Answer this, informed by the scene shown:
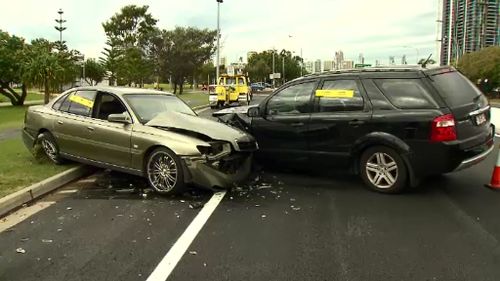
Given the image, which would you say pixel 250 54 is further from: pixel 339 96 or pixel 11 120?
pixel 339 96

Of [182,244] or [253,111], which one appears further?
[253,111]

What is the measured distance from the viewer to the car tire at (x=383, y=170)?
23.0 ft

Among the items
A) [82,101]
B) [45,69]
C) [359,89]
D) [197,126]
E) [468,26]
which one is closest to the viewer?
[197,126]

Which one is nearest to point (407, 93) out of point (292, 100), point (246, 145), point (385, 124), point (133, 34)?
point (385, 124)

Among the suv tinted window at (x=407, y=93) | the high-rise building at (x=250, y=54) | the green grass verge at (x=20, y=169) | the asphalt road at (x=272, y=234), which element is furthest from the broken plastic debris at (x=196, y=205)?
the high-rise building at (x=250, y=54)

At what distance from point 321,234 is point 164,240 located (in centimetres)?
162

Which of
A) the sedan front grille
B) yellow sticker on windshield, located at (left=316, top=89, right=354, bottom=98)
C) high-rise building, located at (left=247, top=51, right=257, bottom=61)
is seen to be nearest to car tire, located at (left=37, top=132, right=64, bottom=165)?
the sedan front grille

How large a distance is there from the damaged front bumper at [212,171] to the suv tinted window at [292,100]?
1372mm

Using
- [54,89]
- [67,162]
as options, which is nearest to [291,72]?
[54,89]

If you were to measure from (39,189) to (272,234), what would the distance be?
12.1 ft

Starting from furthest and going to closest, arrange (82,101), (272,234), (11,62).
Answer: (11,62) → (82,101) → (272,234)

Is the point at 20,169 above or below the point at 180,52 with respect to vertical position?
below

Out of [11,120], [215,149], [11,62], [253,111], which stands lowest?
[11,120]

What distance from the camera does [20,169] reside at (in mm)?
8391
